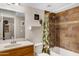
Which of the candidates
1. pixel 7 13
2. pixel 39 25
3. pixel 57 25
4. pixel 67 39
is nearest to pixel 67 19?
pixel 57 25

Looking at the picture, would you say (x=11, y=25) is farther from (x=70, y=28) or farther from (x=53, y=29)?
(x=70, y=28)

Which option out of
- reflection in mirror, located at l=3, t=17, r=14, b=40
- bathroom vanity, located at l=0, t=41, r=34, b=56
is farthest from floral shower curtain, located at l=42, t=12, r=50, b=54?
reflection in mirror, located at l=3, t=17, r=14, b=40

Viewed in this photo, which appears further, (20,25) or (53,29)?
(53,29)

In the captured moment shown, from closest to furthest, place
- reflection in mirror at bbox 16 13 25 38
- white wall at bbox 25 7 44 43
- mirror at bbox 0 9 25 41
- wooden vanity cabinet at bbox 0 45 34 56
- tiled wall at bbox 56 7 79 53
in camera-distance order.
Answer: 1. wooden vanity cabinet at bbox 0 45 34 56
2. mirror at bbox 0 9 25 41
3. reflection in mirror at bbox 16 13 25 38
4. white wall at bbox 25 7 44 43
5. tiled wall at bbox 56 7 79 53

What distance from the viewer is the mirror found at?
5.83 feet

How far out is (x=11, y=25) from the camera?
189 cm

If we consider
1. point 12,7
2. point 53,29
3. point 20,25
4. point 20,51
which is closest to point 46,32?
point 53,29

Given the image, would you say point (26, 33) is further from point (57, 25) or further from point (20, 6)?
point (57, 25)

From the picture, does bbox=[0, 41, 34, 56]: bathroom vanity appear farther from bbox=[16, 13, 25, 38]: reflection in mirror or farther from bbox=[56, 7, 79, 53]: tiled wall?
bbox=[56, 7, 79, 53]: tiled wall

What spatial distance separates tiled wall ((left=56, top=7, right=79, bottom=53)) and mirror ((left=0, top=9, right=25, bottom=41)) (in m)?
1.14

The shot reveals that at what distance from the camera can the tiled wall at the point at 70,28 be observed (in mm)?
2334

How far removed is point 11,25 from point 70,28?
1.69 metres

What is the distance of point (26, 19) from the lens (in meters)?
2.18

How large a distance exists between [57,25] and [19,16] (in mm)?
1201
